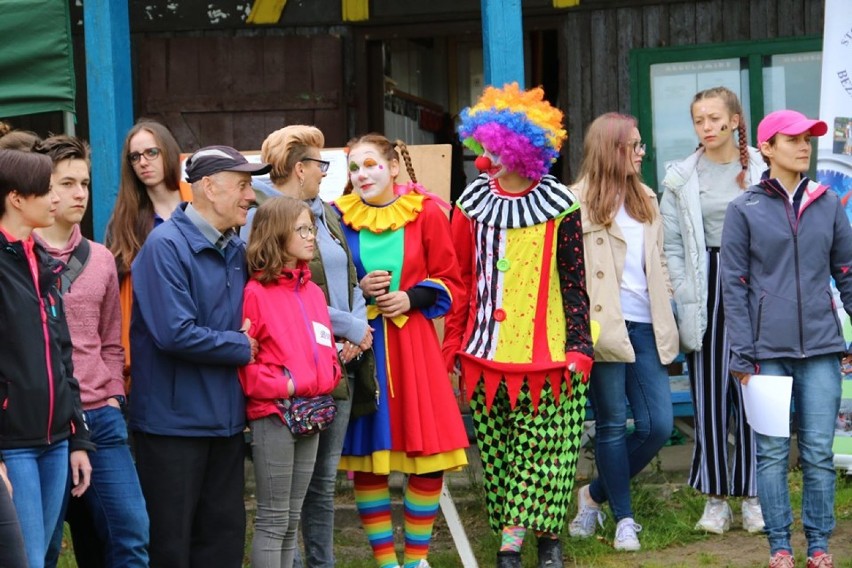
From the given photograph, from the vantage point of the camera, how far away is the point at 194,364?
175 inches

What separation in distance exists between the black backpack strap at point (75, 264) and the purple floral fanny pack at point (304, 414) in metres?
0.79

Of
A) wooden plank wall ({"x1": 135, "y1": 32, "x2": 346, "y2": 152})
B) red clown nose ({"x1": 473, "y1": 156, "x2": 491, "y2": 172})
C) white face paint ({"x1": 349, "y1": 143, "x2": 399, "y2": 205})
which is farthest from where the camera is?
wooden plank wall ({"x1": 135, "y1": 32, "x2": 346, "y2": 152})

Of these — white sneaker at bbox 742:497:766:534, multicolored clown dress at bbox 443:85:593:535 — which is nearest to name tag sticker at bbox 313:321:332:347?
multicolored clown dress at bbox 443:85:593:535

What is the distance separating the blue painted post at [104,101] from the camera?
21.6ft

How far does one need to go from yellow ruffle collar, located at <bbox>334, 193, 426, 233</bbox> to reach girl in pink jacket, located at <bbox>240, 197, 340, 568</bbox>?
59cm

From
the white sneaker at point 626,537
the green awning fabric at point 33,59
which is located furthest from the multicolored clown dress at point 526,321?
the green awning fabric at point 33,59

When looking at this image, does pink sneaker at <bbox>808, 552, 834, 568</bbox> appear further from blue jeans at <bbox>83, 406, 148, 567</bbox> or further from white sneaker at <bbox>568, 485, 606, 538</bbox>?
blue jeans at <bbox>83, 406, 148, 567</bbox>

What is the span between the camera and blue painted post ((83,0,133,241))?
6.58 metres

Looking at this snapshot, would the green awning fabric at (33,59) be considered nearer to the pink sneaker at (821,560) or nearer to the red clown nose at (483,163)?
the red clown nose at (483,163)

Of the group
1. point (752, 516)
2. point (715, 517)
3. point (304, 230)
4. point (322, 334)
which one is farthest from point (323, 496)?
point (752, 516)

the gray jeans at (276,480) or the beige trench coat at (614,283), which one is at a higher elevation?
the beige trench coat at (614,283)

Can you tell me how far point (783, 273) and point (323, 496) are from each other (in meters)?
1.92

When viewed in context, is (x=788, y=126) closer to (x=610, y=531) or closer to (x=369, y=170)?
(x=369, y=170)

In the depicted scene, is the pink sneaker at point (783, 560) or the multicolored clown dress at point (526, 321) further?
the multicolored clown dress at point (526, 321)
